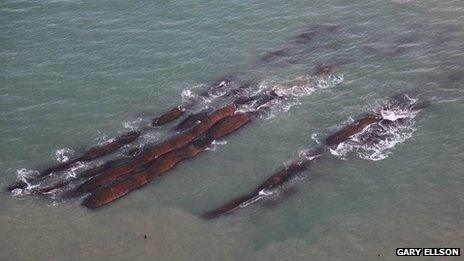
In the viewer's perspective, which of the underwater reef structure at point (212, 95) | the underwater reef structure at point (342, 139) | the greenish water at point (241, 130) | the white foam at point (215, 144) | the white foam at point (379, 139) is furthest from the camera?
the white foam at point (215, 144)

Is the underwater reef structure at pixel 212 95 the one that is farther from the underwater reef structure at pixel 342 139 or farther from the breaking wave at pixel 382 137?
the breaking wave at pixel 382 137

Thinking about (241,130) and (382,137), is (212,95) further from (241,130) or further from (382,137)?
(382,137)

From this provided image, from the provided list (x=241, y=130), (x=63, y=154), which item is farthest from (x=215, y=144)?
(x=63, y=154)

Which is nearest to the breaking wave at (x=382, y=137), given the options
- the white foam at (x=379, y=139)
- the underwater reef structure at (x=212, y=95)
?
the white foam at (x=379, y=139)

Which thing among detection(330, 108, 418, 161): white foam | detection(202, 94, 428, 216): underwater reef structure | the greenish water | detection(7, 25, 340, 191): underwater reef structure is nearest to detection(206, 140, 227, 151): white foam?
the greenish water

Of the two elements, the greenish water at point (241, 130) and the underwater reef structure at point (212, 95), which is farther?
the underwater reef structure at point (212, 95)

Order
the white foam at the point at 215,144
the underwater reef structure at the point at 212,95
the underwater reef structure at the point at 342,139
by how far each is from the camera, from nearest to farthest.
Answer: the underwater reef structure at the point at 342,139 < the underwater reef structure at the point at 212,95 < the white foam at the point at 215,144

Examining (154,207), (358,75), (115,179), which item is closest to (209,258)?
(154,207)

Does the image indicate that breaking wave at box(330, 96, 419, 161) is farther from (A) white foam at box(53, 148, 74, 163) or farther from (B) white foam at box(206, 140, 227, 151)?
(A) white foam at box(53, 148, 74, 163)

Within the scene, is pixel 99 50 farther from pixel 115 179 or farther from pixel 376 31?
pixel 376 31
